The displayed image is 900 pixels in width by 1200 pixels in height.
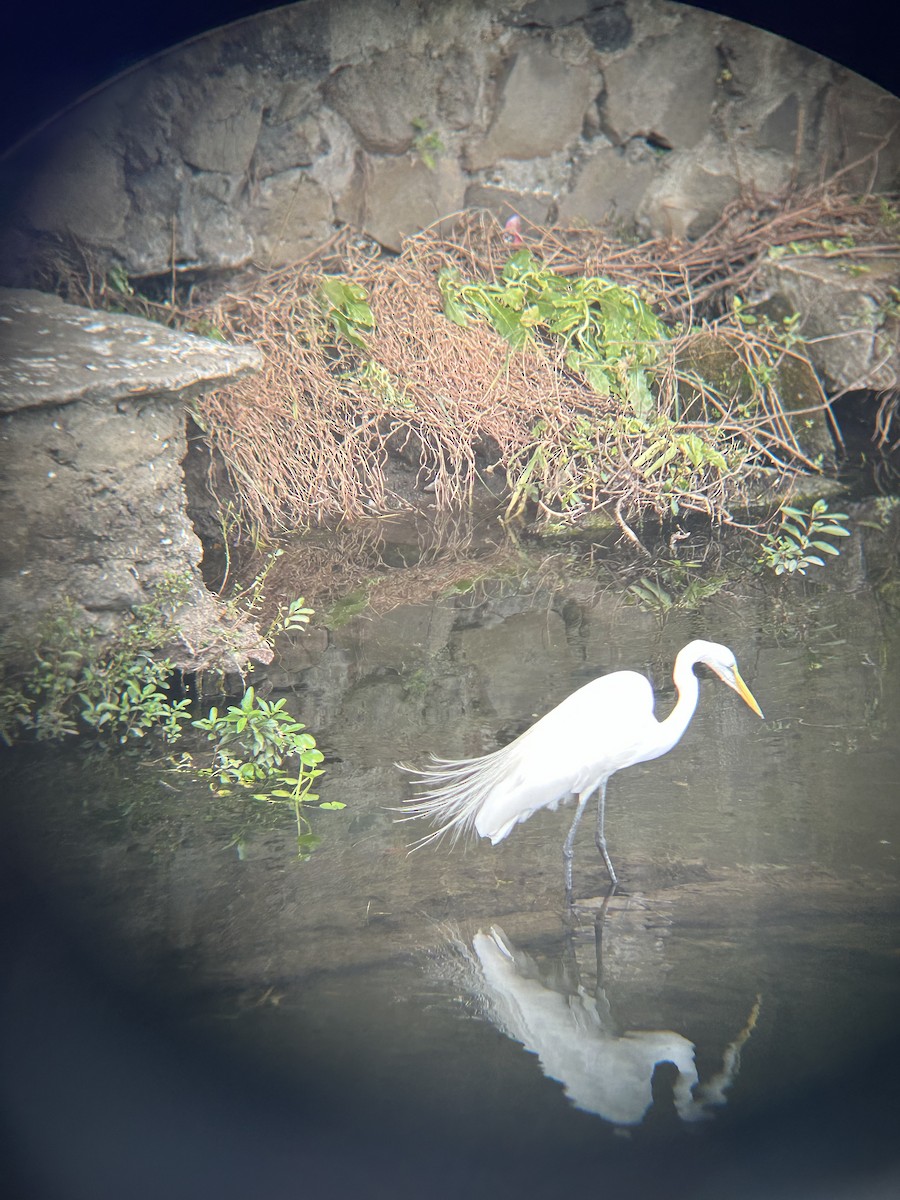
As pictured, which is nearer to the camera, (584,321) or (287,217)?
(584,321)

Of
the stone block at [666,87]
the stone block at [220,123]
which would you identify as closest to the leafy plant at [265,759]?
the stone block at [220,123]

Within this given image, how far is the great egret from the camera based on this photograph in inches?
80.2

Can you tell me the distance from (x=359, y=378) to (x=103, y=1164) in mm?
3250

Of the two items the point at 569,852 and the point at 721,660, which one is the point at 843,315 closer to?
the point at 721,660

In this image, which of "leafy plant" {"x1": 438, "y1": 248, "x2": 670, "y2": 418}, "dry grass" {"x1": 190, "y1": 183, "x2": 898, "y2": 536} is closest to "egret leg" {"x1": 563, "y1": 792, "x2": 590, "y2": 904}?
"dry grass" {"x1": 190, "y1": 183, "x2": 898, "y2": 536}

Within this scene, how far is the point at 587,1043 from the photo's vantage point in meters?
1.69

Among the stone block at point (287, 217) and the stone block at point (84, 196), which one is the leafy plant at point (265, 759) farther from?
the stone block at point (287, 217)

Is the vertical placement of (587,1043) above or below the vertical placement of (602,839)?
below

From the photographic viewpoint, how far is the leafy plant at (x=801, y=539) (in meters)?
3.62

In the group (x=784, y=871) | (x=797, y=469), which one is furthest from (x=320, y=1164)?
(x=797, y=469)

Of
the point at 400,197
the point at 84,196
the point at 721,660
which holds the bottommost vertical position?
the point at 721,660

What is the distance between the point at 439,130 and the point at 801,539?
2.59 meters

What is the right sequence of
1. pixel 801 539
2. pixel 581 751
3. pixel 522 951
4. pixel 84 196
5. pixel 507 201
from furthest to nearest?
1. pixel 507 201
2. pixel 84 196
3. pixel 801 539
4. pixel 581 751
5. pixel 522 951

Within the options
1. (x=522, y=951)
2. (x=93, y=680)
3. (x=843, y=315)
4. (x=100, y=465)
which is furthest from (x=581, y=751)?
(x=843, y=315)
